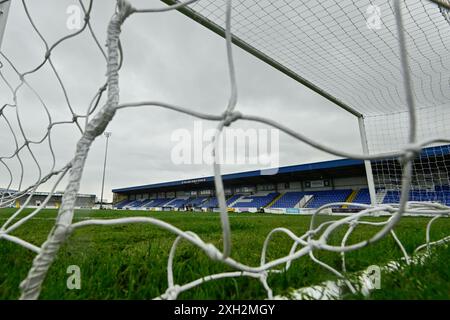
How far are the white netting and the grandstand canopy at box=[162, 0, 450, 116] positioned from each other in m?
0.01

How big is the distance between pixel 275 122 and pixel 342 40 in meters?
2.40

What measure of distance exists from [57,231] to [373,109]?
4598 mm

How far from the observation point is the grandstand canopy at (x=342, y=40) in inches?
70.9

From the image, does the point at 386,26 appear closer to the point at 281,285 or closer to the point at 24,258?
the point at 281,285

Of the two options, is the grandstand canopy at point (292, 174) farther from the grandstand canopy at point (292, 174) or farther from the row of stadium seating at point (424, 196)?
the row of stadium seating at point (424, 196)

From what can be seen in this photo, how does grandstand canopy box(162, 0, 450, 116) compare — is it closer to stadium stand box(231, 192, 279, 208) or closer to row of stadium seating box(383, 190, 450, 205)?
row of stadium seating box(383, 190, 450, 205)

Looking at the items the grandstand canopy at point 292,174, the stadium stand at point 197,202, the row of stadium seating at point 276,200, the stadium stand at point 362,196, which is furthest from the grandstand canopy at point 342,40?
the stadium stand at point 197,202

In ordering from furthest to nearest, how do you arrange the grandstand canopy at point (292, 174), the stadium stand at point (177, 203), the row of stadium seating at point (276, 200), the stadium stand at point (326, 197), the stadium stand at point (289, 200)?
1. the stadium stand at point (177, 203)
2. the stadium stand at point (289, 200)
3. the stadium stand at point (326, 197)
4. the row of stadium seating at point (276, 200)
5. the grandstand canopy at point (292, 174)

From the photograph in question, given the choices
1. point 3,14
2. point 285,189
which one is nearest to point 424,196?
point 3,14

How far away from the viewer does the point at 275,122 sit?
40 cm

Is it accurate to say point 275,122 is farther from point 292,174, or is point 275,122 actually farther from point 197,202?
point 197,202

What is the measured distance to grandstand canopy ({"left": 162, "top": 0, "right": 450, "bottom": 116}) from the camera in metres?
1.80

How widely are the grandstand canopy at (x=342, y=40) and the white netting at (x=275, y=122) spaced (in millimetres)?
11
